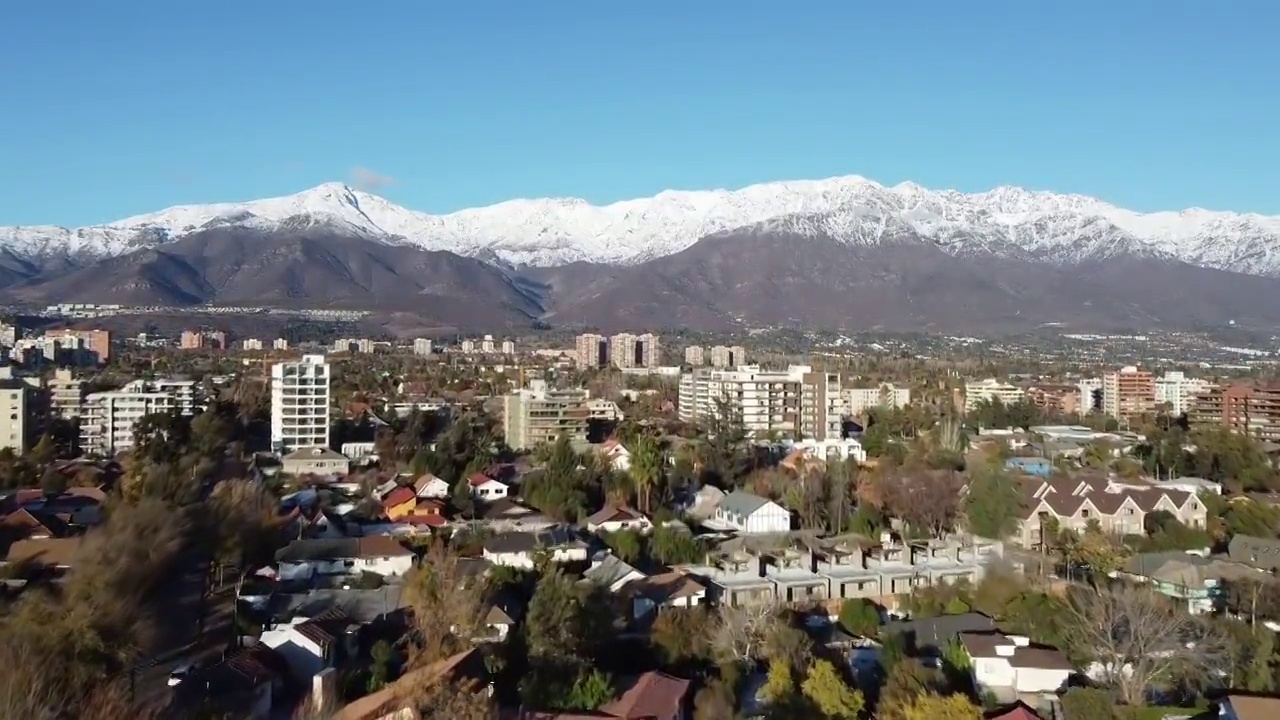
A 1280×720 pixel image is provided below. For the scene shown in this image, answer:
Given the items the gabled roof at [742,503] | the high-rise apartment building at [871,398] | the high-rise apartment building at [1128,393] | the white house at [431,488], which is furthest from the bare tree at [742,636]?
the high-rise apartment building at [1128,393]

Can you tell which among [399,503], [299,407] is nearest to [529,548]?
[399,503]

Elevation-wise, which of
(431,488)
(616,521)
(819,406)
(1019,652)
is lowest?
(1019,652)

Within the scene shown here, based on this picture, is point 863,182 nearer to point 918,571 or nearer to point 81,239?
point 81,239

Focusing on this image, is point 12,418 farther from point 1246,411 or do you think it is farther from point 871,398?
point 1246,411

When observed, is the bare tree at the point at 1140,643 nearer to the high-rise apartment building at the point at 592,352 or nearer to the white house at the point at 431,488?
the white house at the point at 431,488

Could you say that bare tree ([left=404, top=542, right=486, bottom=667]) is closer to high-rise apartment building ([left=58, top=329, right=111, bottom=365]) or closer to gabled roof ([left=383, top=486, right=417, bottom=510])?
gabled roof ([left=383, top=486, right=417, bottom=510])

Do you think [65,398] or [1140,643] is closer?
[1140,643]
